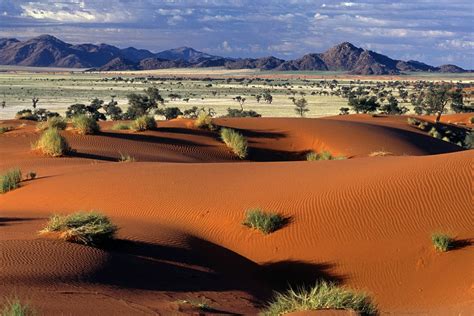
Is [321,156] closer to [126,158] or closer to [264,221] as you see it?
[126,158]

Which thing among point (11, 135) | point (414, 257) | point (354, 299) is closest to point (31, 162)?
point (11, 135)

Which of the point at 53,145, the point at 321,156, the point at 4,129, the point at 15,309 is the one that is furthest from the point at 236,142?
the point at 15,309

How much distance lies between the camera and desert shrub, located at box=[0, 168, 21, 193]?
2028cm

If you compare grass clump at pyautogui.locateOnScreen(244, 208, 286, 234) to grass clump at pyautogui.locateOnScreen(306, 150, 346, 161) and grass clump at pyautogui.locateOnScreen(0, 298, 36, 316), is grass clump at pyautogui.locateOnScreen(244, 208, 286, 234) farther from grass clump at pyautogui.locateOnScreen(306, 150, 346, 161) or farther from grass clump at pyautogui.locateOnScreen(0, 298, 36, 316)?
grass clump at pyautogui.locateOnScreen(306, 150, 346, 161)

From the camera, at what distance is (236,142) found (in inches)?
1297

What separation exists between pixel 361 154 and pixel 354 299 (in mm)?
23352

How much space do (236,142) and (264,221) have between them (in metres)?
17.7

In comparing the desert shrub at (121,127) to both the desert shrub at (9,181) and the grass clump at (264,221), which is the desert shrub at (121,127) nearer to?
the desert shrub at (9,181)

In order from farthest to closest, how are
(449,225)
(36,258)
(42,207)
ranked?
(42,207), (449,225), (36,258)

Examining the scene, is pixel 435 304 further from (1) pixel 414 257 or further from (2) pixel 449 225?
(2) pixel 449 225

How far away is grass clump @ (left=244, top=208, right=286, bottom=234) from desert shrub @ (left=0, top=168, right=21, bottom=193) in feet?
27.7

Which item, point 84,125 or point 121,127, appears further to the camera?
point 121,127

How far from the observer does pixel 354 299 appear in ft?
29.7

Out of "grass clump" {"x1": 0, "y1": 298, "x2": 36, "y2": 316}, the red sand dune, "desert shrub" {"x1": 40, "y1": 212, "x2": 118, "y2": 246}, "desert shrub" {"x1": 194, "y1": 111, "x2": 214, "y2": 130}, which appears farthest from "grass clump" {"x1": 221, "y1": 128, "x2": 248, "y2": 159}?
"grass clump" {"x1": 0, "y1": 298, "x2": 36, "y2": 316}
